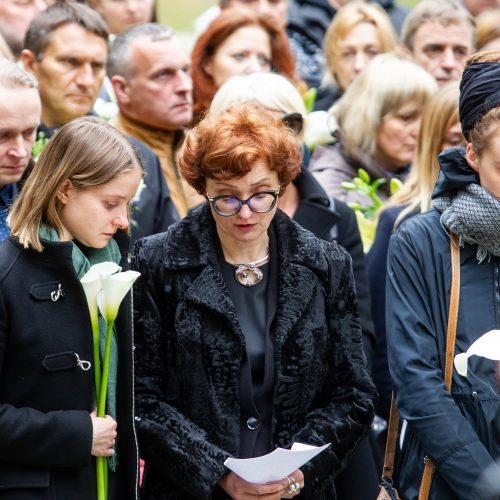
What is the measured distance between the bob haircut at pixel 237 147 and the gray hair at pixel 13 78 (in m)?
0.66

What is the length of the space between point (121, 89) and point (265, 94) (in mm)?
1199

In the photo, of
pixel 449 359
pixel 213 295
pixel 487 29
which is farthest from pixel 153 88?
pixel 487 29

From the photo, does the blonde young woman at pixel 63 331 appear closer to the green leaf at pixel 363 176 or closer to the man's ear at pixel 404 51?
the green leaf at pixel 363 176

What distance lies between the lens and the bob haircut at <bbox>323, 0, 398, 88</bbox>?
762 centimetres

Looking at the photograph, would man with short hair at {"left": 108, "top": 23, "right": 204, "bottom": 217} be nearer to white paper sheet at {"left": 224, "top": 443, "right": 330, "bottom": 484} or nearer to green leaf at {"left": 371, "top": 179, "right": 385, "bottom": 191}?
green leaf at {"left": 371, "top": 179, "right": 385, "bottom": 191}

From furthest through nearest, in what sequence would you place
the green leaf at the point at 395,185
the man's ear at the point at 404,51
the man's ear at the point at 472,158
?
the man's ear at the point at 404,51 → the green leaf at the point at 395,185 → the man's ear at the point at 472,158

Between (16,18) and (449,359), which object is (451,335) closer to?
(449,359)

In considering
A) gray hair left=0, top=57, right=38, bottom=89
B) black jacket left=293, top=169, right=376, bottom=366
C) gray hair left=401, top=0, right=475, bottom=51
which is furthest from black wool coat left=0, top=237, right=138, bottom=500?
gray hair left=401, top=0, right=475, bottom=51

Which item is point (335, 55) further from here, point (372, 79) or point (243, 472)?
point (243, 472)

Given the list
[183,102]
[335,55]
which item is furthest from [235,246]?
[335,55]

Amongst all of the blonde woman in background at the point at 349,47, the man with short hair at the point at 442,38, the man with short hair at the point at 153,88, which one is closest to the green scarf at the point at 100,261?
the man with short hair at the point at 153,88

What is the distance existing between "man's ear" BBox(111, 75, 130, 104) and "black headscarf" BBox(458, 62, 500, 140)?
8.35 ft

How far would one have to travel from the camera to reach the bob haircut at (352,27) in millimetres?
7621

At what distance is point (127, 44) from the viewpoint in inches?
234
